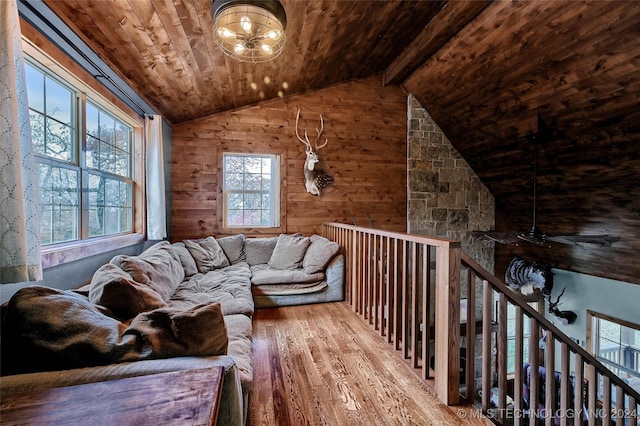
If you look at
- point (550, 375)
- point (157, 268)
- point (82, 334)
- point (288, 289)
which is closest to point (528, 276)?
point (550, 375)

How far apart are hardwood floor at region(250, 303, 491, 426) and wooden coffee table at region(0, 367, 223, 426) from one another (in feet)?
3.20

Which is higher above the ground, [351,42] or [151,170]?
[351,42]

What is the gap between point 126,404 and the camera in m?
0.79

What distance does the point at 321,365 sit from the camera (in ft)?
7.09

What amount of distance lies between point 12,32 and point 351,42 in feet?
10.3

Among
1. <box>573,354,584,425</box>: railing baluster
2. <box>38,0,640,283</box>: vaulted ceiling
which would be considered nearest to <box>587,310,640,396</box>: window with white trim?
<box>38,0,640,283</box>: vaulted ceiling

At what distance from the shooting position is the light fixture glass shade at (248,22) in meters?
1.87

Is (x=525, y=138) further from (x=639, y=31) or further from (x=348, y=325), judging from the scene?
(x=348, y=325)

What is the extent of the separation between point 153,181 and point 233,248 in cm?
134

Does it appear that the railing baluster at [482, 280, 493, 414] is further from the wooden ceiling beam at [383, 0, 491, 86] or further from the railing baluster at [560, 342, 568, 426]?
the wooden ceiling beam at [383, 0, 491, 86]

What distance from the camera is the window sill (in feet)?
5.94

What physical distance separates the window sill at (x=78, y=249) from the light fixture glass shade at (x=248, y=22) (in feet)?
5.90

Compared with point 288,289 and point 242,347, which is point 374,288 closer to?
point 288,289

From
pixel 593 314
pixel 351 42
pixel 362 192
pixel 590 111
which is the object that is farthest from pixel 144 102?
pixel 593 314
